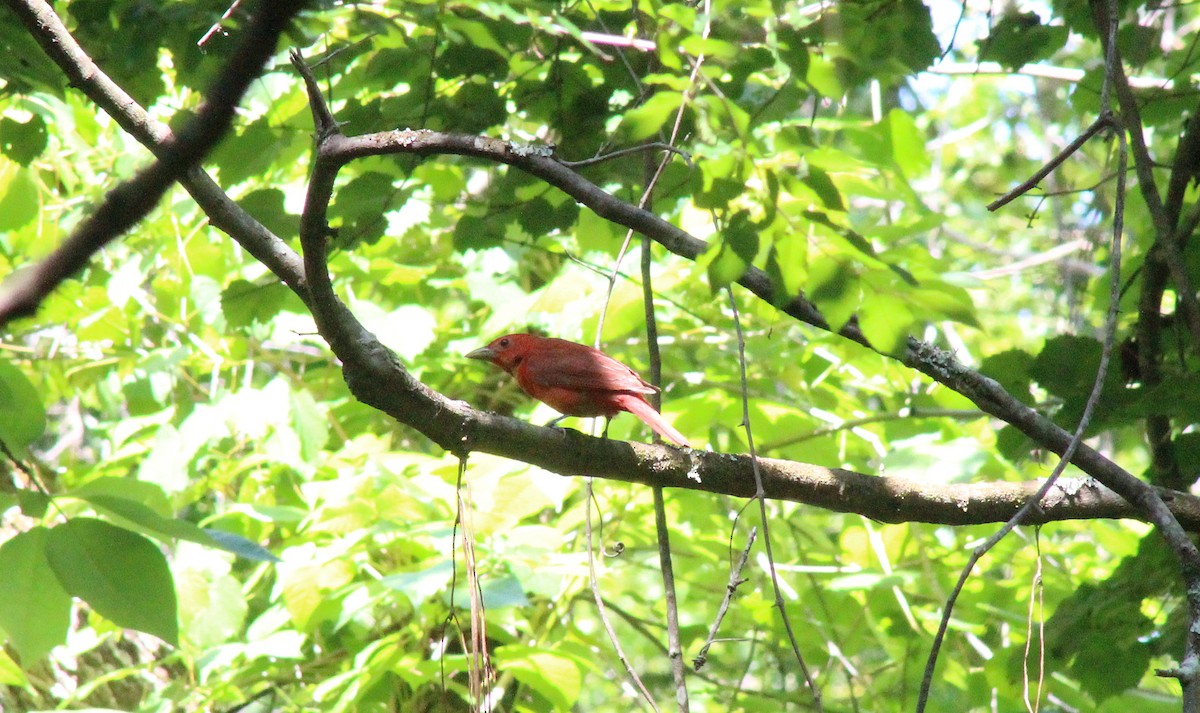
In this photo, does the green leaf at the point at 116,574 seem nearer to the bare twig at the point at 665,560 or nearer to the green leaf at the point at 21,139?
the bare twig at the point at 665,560

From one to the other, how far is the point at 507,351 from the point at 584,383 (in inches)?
29.1

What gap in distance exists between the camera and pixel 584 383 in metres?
3.37

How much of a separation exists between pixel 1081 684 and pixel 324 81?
9.80 feet

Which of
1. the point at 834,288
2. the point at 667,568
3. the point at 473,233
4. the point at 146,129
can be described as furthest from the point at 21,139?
the point at 834,288

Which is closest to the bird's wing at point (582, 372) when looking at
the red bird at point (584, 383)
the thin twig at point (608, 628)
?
the red bird at point (584, 383)

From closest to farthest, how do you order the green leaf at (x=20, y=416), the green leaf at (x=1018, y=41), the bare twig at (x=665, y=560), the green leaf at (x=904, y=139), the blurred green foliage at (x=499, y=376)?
the blurred green foliage at (x=499, y=376)
the bare twig at (x=665, y=560)
the green leaf at (x=20, y=416)
the green leaf at (x=1018, y=41)
the green leaf at (x=904, y=139)

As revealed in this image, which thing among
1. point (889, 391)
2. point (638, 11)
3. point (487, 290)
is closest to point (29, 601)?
point (638, 11)

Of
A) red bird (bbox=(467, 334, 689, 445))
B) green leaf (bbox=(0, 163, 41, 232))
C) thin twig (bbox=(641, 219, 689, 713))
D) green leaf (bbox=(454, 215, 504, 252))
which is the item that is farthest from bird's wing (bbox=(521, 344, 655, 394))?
green leaf (bbox=(0, 163, 41, 232))

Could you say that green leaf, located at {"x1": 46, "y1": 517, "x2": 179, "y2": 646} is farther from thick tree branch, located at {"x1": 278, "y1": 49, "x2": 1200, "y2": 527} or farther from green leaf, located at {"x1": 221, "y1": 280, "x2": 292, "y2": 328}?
green leaf, located at {"x1": 221, "y1": 280, "x2": 292, "y2": 328}

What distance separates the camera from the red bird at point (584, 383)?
10.8 ft

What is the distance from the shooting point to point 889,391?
4.45 metres

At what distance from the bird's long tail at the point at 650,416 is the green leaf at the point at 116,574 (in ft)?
4.37

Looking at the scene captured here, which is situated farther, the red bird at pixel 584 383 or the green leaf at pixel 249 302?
the red bird at pixel 584 383

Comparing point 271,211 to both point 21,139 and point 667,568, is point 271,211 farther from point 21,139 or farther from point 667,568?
point 667,568
